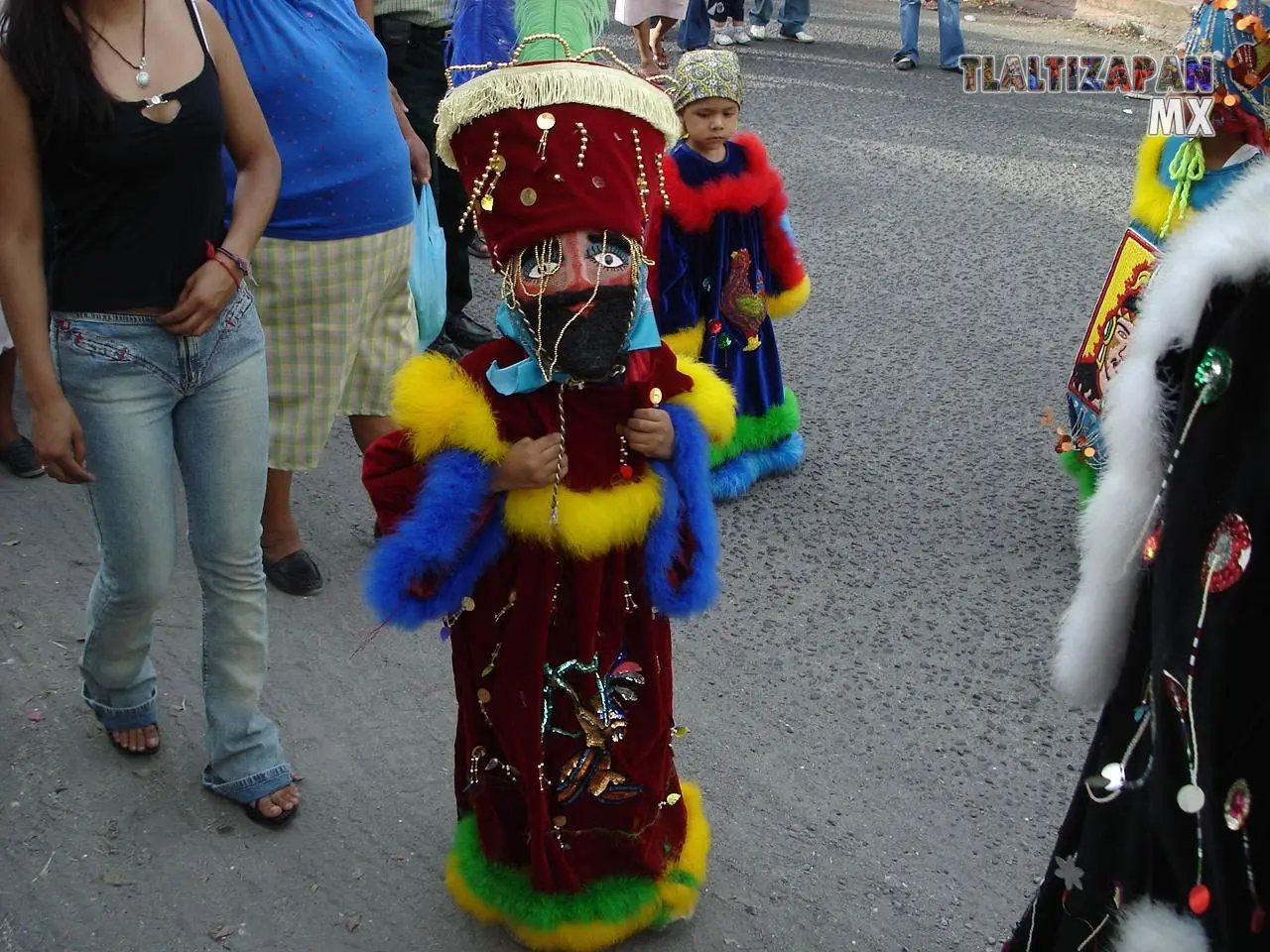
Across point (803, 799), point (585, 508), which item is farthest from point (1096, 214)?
point (585, 508)

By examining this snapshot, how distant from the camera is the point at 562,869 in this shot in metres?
2.46

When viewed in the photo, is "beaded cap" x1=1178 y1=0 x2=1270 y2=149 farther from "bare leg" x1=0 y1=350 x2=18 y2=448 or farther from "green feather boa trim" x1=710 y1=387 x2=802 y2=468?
"bare leg" x1=0 y1=350 x2=18 y2=448

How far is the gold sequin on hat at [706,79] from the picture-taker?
4.22 metres

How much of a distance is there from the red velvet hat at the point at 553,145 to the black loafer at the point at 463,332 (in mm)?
3320

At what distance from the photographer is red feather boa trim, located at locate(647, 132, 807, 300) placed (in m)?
4.27

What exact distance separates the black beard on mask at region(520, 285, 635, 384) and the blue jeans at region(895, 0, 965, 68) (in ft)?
30.7

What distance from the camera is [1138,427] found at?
4.69 ft

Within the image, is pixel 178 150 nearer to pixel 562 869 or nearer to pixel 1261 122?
pixel 562 869

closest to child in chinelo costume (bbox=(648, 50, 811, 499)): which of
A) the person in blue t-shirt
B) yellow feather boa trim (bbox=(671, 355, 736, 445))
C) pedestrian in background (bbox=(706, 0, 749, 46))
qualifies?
the person in blue t-shirt

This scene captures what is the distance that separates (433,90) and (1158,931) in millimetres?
4548

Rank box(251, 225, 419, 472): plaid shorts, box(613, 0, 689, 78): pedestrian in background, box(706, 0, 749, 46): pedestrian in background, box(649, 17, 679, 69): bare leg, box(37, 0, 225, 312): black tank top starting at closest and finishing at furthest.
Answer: box(37, 0, 225, 312): black tank top
box(251, 225, 419, 472): plaid shorts
box(613, 0, 689, 78): pedestrian in background
box(649, 17, 679, 69): bare leg
box(706, 0, 749, 46): pedestrian in background

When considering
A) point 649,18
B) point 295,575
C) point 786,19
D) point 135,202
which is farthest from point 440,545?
point 786,19

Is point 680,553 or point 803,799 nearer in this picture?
point 680,553

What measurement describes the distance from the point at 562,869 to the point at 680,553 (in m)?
0.68
